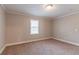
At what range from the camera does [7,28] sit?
12.7ft

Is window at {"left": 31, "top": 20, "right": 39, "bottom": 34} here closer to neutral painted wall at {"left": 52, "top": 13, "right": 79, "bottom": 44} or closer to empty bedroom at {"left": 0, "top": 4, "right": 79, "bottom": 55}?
empty bedroom at {"left": 0, "top": 4, "right": 79, "bottom": 55}

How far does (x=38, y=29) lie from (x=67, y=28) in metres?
1.88

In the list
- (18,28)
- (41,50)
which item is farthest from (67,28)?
(18,28)

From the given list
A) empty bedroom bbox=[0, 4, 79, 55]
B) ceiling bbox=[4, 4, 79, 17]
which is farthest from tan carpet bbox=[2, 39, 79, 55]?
ceiling bbox=[4, 4, 79, 17]

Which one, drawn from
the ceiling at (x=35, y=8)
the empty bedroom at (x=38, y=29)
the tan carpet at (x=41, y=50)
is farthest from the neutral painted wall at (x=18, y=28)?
A: the tan carpet at (x=41, y=50)

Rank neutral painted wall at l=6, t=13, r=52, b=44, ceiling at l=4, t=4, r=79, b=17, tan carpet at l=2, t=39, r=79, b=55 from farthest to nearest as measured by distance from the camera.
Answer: neutral painted wall at l=6, t=13, r=52, b=44 → tan carpet at l=2, t=39, r=79, b=55 → ceiling at l=4, t=4, r=79, b=17

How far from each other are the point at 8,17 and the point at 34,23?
1781 mm

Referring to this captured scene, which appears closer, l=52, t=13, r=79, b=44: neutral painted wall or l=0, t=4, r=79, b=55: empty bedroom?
l=0, t=4, r=79, b=55: empty bedroom

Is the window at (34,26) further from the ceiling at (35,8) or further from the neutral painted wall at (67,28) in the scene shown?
the ceiling at (35,8)

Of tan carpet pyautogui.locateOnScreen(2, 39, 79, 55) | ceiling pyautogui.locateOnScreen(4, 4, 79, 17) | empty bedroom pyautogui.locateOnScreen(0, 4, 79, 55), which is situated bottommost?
tan carpet pyautogui.locateOnScreen(2, 39, 79, 55)

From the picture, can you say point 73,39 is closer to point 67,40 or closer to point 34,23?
point 67,40

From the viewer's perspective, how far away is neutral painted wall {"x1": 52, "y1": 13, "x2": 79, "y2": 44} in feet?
13.3

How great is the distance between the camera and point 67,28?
4637mm

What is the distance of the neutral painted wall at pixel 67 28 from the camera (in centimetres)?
406
